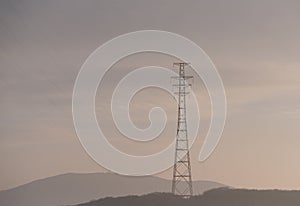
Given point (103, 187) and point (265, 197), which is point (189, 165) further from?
point (103, 187)

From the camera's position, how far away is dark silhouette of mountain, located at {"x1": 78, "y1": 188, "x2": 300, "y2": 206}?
29.8 metres

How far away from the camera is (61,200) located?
108ft

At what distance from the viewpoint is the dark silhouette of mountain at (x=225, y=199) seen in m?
29.8

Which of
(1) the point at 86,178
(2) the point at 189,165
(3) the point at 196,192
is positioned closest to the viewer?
(2) the point at 189,165

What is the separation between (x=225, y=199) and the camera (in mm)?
30844

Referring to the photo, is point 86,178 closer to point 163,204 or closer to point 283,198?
point 163,204

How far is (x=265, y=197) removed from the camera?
30078mm

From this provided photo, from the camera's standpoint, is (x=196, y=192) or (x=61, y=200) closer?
(x=196, y=192)

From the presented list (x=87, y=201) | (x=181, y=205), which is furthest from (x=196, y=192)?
(x=87, y=201)

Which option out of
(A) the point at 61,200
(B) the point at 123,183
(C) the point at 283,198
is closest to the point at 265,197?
(C) the point at 283,198

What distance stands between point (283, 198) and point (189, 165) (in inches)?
177

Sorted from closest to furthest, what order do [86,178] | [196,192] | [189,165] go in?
[189,165], [196,192], [86,178]

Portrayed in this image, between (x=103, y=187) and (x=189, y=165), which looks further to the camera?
(x=103, y=187)

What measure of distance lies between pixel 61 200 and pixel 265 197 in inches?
301
